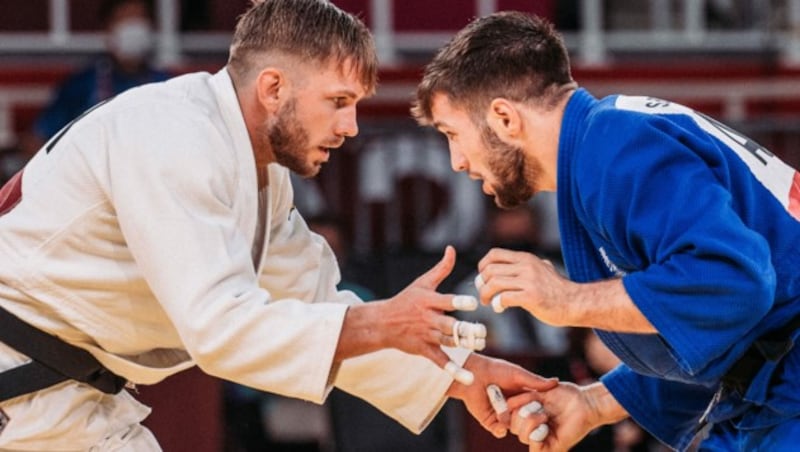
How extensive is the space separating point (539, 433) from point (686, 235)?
1.08 metres

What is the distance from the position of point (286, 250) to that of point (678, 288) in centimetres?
157

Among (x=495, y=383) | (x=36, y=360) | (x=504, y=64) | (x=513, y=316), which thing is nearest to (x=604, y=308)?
(x=504, y=64)

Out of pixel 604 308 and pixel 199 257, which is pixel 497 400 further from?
pixel 199 257

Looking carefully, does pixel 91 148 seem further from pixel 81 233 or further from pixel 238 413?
pixel 238 413

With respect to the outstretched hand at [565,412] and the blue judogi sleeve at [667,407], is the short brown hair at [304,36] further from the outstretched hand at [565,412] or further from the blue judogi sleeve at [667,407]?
the blue judogi sleeve at [667,407]

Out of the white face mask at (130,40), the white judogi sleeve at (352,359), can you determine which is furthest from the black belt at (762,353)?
the white face mask at (130,40)

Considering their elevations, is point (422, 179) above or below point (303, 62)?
below

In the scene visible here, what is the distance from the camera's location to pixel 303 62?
4281mm

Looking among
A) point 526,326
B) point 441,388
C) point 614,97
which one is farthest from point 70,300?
point 526,326

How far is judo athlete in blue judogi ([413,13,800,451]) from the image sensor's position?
11.7 ft

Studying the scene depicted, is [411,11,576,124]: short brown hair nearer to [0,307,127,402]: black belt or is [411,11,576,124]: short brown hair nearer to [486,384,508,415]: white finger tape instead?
[486,384,508,415]: white finger tape

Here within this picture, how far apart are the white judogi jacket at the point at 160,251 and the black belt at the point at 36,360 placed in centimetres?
3

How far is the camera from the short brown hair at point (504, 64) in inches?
160

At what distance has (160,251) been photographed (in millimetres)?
3883
